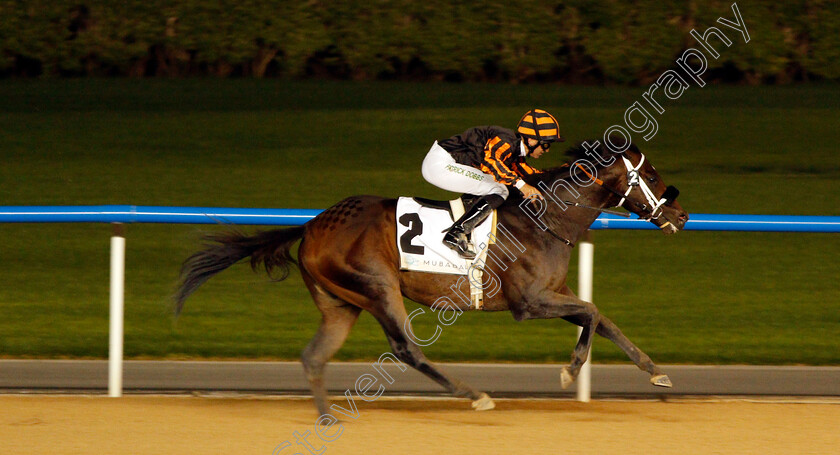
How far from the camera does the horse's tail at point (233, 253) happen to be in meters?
5.84

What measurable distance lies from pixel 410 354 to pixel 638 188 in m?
1.38

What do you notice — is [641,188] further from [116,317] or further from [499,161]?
[116,317]

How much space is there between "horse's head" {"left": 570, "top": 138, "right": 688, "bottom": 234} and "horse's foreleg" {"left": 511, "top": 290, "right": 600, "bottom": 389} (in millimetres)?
554

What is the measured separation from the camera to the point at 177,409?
19.0 feet

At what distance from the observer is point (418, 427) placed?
5.43 metres

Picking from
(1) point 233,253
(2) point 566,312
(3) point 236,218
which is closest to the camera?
(2) point 566,312

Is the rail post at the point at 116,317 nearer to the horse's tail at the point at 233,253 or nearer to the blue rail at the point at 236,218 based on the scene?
the blue rail at the point at 236,218

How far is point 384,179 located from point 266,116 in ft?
13.1

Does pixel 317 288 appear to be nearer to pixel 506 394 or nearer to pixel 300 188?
pixel 506 394

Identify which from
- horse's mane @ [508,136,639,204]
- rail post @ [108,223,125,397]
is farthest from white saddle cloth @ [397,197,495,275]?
rail post @ [108,223,125,397]

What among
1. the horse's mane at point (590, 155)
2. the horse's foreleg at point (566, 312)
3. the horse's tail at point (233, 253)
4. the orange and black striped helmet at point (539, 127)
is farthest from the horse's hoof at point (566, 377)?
the horse's tail at point (233, 253)

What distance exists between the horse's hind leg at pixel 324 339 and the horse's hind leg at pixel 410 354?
23 centimetres

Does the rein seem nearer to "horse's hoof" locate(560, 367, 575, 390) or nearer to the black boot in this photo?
the black boot

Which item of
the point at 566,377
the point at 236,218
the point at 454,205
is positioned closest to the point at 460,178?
the point at 454,205
